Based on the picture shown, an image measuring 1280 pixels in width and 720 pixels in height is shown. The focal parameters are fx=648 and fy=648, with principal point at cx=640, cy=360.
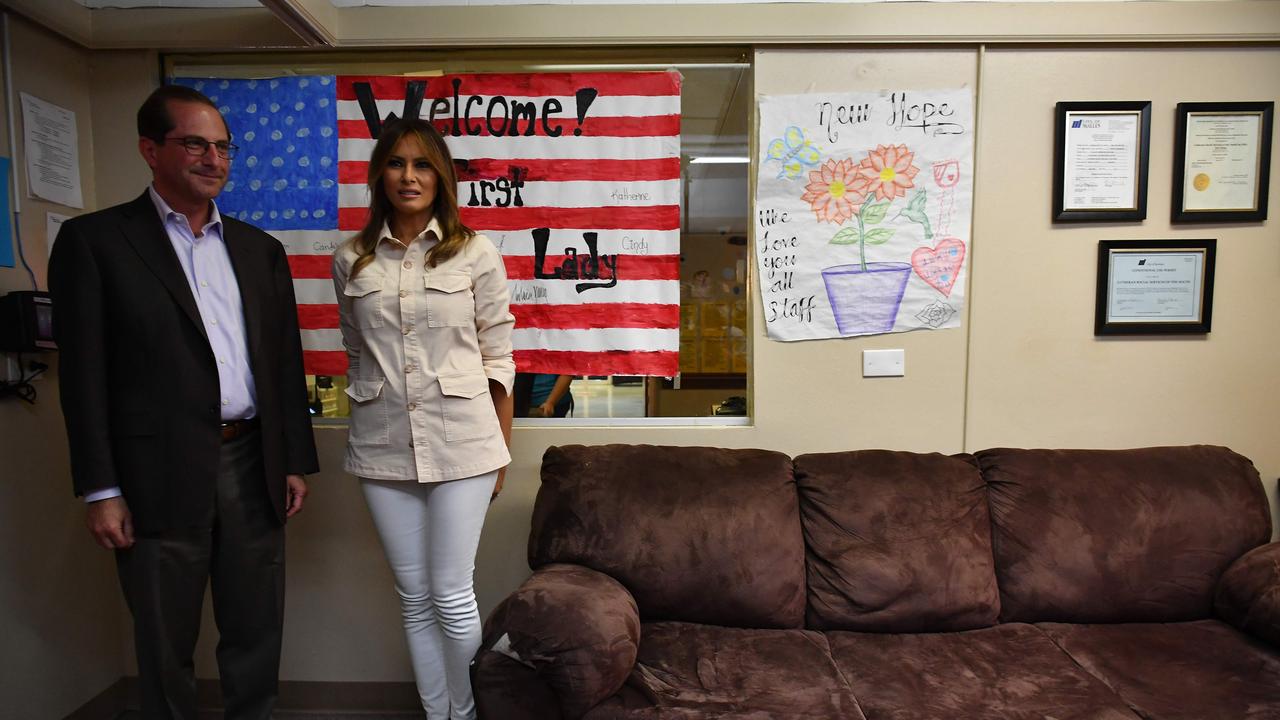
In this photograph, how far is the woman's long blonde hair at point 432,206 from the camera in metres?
1.61

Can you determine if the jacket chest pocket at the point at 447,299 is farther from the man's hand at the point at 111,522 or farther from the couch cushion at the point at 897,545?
the couch cushion at the point at 897,545

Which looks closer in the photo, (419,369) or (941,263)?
(419,369)

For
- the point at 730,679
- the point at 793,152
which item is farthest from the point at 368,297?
the point at 793,152

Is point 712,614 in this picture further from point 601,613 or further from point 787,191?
point 787,191

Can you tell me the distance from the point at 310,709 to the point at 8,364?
1.42 meters

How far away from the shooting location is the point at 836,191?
2.14 meters

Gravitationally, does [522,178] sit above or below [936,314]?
above

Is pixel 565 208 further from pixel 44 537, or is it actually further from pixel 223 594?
pixel 44 537

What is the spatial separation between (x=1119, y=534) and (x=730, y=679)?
1.20 m

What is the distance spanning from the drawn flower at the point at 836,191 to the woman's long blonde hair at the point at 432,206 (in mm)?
1131

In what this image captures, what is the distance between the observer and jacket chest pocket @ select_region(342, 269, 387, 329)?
63.4 inches

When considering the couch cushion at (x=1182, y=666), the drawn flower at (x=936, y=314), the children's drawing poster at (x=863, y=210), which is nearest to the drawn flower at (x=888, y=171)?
the children's drawing poster at (x=863, y=210)

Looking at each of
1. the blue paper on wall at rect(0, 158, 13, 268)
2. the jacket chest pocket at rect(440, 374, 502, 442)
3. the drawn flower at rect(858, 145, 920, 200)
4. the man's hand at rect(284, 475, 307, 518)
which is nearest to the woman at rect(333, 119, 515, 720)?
the jacket chest pocket at rect(440, 374, 502, 442)

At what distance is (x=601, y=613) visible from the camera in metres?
1.47
